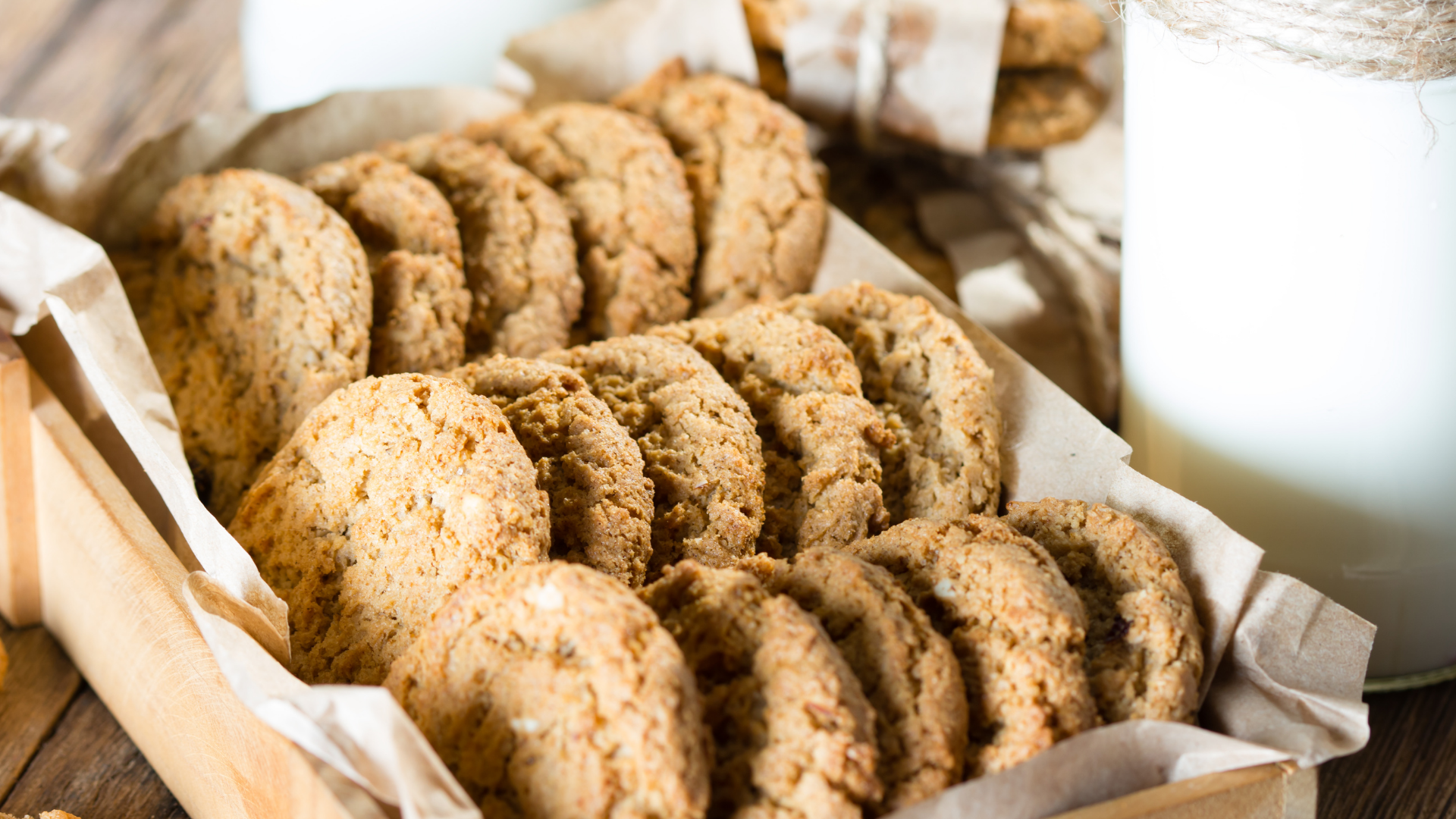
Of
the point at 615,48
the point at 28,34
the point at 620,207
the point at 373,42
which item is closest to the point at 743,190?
the point at 620,207

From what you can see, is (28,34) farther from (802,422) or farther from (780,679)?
(780,679)

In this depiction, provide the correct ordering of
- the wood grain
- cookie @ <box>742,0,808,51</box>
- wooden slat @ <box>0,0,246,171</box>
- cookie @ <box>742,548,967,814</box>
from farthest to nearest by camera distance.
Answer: wooden slat @ <box>0,0,246,171</box>
cookie @ <box>742,0,808,51</box>
the wood grain
cookie @ <box>742,548,967,814</box>

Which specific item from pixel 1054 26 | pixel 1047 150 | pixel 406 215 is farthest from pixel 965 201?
pixel 406 215

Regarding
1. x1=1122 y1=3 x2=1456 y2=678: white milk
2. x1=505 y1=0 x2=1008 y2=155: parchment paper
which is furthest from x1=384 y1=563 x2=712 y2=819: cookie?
x1=505 y1=0 x2=1008 y2=155: parchment paper

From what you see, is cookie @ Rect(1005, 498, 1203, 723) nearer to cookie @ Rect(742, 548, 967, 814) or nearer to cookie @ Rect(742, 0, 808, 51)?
cookie @ Rect(742, 548, 967, 814)

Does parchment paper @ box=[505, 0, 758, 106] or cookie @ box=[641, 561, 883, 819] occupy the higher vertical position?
parchment paper @ box=[505, 0, 758, 106]

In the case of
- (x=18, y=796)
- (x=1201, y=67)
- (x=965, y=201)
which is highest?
(x=1201, y=67)

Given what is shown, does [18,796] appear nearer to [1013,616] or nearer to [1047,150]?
[1013,616]
